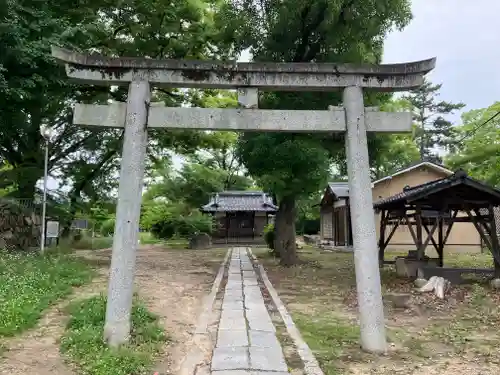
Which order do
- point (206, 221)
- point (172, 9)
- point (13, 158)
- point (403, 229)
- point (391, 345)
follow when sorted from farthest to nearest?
point (206, 221) < point (403, 229) < point (13, 158) < point (172, 9) < point (391, 345)

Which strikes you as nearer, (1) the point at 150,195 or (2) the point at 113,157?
(2) the point at 113,157

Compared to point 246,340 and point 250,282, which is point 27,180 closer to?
point 250,282

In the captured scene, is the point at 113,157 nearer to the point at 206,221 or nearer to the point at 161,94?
the point at 161,94

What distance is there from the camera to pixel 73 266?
12.3 meters

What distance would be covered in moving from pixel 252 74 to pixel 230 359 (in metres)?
4.07

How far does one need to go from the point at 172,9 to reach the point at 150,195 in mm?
22163

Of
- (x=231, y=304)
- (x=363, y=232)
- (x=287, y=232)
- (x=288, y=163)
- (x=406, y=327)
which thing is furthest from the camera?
(x=287, y=232)

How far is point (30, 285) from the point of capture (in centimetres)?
880

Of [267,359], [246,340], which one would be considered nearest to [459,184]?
[246,340]

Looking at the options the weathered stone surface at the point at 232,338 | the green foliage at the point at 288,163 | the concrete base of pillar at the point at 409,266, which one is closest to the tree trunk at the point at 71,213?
the green foliage at the point at 288,163

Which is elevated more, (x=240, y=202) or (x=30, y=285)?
(x=240, y=202)

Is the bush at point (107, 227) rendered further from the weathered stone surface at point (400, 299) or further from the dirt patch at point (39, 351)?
the dirt patch at point (39, 351)

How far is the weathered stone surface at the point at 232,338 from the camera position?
6125 millimetres

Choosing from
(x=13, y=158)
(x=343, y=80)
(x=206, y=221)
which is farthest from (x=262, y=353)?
(x=206, y=221)
